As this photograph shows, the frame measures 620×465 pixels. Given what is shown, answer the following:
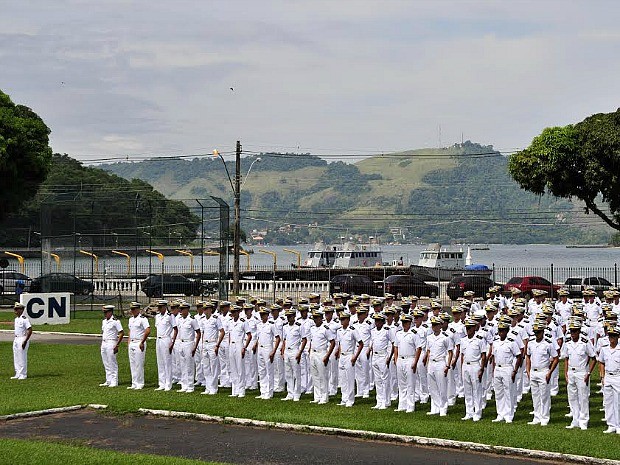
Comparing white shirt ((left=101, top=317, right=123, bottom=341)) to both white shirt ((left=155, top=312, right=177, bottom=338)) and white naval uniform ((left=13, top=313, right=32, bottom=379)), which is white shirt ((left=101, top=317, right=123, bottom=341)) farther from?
white naval uniform ((left=13, top=313, right=32, bottom=379))

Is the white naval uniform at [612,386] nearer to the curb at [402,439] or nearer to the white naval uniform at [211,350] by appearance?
the curb at [402,439]

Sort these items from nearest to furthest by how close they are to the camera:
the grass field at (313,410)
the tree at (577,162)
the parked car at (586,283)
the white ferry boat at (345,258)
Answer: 1. the grass field at (313,410)
2. the tree at (577,162)
3. the parked car at (586,283)
4. the white ferry boat at (345,258)

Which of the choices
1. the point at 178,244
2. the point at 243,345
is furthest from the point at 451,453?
the point at 178,244

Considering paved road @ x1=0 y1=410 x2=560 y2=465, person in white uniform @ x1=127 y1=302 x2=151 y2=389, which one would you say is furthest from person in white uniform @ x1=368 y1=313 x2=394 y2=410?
person in white uniform @ x1=127 y1=302 x2=151 y2=389

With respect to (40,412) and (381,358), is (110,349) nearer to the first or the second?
(40,412)

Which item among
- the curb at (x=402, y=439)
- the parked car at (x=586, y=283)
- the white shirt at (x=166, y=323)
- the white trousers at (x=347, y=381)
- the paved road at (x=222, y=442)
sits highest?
the white shirt at (x=166, y=323)

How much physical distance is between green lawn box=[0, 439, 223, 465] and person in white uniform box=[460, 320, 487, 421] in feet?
18.8

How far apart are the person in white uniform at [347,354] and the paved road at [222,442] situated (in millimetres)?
2946

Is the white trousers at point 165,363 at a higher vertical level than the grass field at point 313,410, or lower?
higher

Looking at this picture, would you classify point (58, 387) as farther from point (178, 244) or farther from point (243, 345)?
point (178, 244)

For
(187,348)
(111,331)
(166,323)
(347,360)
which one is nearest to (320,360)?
(347,360)

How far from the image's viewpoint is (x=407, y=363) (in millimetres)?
18031

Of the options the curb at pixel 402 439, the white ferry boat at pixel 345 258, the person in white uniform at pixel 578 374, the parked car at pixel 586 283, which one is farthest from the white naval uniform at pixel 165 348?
the white ferry boat at pixel 345 258

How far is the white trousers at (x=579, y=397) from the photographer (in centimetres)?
1605
